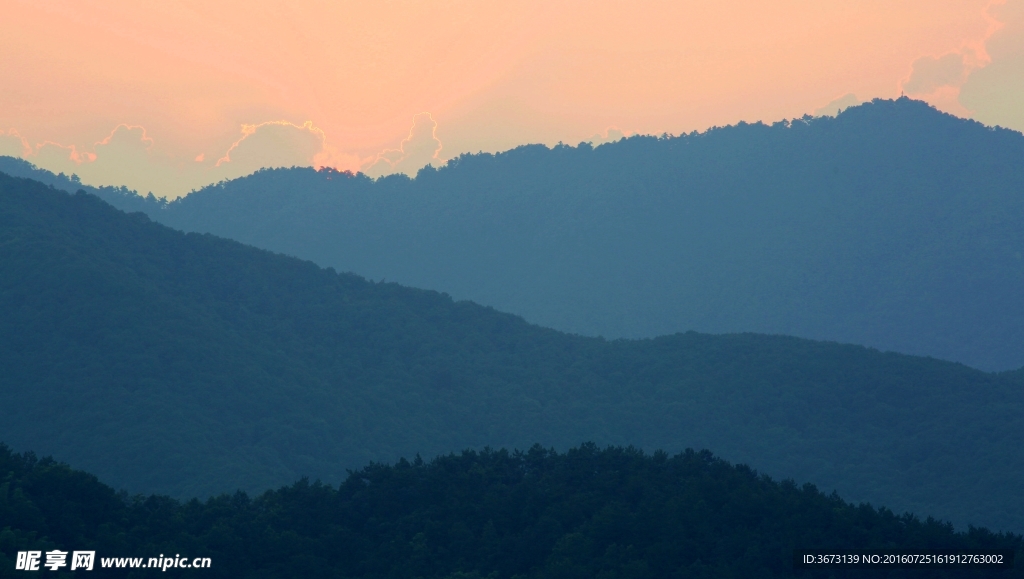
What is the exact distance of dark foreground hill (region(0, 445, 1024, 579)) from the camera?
34.6 meters

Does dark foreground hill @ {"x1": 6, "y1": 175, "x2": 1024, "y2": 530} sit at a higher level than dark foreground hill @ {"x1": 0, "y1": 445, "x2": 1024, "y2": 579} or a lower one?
higher

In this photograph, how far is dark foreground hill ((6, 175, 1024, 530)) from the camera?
8669 cm

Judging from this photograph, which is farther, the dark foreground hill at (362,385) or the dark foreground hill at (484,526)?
the dark foreground hill at (362,385)

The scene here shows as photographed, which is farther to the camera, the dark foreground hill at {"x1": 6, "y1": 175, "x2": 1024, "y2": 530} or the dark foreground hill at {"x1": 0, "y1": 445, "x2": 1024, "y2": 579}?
the dark foreground hill at {"x1": 6, "y1": 175, "x2": 1024, "y2": 530}

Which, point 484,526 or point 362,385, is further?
point 362,385

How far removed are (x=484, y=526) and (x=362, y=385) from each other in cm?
7105

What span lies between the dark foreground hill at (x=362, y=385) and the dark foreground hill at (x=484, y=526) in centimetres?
4112

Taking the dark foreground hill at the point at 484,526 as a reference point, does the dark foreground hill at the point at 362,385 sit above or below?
above

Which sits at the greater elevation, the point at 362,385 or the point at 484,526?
the point at 362,385

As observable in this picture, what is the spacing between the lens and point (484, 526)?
1560 inches

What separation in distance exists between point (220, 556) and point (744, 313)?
516ft

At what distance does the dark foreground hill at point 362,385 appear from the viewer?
86.7m

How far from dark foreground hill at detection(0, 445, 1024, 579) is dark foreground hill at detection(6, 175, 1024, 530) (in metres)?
41.1

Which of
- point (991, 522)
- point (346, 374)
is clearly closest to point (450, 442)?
point (346, 374)
